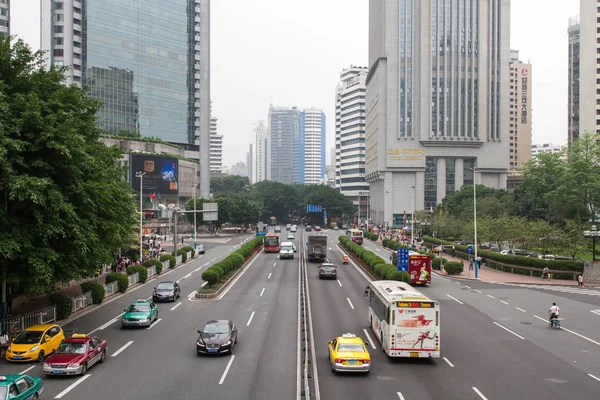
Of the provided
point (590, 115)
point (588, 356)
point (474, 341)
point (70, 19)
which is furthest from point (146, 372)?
point (590, 115)

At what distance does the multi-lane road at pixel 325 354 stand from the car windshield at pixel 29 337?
106 centimetres

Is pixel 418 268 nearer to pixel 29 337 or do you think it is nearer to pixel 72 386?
pixel 29 337

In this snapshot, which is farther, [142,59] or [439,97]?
[439,97]

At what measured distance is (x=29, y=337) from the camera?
73.9 ft

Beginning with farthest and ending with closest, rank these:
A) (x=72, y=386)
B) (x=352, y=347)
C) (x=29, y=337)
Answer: (x=29, y=337)
(x=352, y=347)
(x=72, y=386)

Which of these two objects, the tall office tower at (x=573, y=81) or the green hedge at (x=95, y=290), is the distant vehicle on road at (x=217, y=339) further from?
the tall office tower at (x=573, y=81)

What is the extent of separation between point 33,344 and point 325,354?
12.3m

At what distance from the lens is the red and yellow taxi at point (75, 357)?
64.4 ft

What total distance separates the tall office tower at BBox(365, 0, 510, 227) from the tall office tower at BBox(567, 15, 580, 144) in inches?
1566

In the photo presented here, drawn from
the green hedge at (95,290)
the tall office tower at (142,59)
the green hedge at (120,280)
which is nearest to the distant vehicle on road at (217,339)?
the green hedge at (95,290)

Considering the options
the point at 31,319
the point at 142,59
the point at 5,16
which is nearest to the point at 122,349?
the point at 31,319

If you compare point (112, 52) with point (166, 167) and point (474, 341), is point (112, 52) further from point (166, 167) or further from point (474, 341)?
point (474, 341)

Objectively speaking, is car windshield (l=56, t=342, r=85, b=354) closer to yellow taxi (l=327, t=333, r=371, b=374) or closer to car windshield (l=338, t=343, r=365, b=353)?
yellow taxi (l=327, t=333, r=371, b=374)

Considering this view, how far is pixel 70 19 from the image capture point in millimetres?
112750
